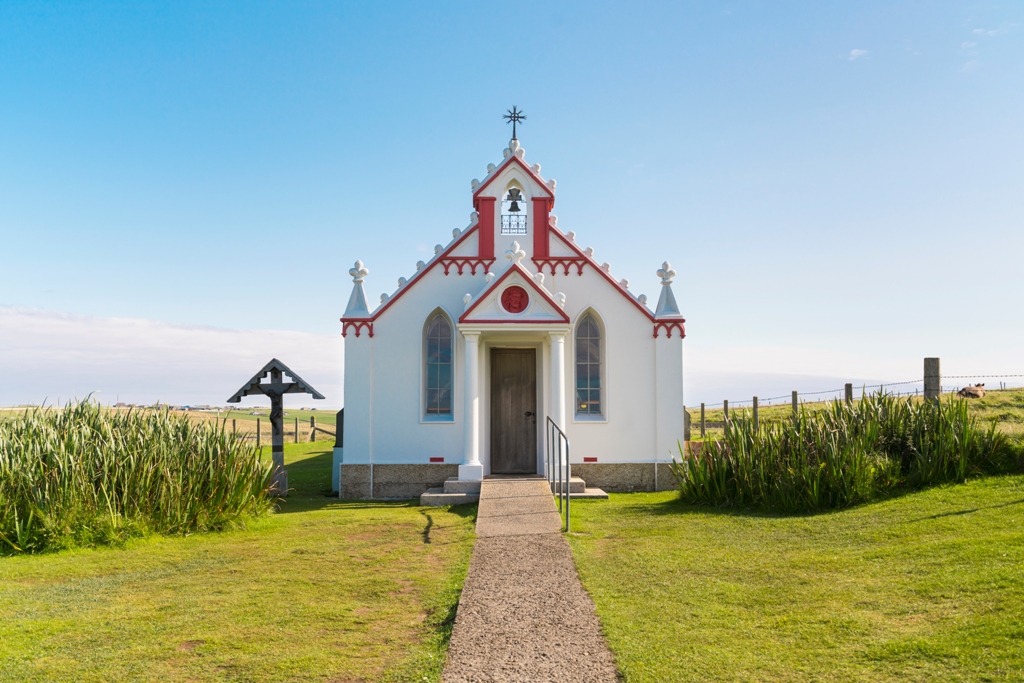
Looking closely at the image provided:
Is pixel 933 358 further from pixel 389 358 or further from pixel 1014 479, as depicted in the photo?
pixel 389 358

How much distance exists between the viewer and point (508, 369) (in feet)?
52.3

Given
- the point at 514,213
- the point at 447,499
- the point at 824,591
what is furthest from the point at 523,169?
the point at 824,591

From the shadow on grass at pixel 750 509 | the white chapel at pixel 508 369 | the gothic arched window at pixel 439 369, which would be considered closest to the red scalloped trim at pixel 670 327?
the white chapel at pixel 508 369

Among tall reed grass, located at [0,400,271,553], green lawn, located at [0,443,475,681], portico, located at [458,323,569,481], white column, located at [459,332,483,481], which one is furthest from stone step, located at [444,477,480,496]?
tall reed grass, located at [0,400,271,553]

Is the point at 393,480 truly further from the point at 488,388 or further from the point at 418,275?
the point at 418,275

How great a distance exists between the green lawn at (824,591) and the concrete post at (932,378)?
2732 mm

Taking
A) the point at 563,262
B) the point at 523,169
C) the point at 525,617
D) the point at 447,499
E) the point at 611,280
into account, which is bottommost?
the point at 447,499

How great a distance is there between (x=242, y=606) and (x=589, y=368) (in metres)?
9.78

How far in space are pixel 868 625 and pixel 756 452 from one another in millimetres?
6333

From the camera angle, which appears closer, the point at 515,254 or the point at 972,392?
the point at 515,254

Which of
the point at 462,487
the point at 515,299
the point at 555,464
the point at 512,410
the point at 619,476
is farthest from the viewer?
the point at 512,410

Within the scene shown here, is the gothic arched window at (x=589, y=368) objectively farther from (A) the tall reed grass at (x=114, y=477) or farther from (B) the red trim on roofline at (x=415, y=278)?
(A) the tall reed grass at (x=114, y=477)

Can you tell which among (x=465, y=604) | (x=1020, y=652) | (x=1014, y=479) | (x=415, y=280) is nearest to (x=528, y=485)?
(x=415, y=280)

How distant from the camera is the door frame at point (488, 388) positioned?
1538 cm
